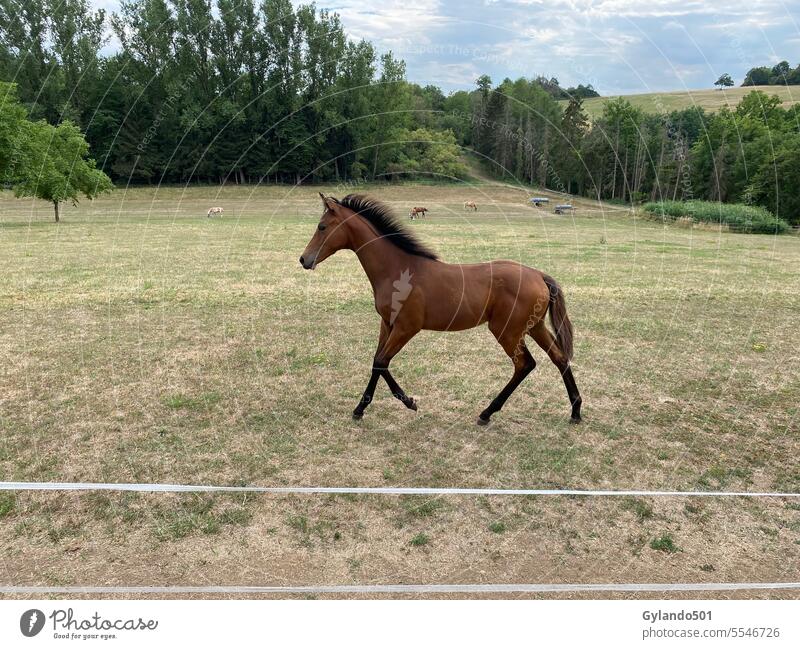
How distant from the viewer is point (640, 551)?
3.98 meters

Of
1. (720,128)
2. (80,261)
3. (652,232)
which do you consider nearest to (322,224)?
(80,261)

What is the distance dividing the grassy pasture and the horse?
1318 mm

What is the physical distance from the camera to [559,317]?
5.98 meters

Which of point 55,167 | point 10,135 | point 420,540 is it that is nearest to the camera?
point 420,540

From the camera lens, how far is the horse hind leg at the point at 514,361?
5867mm

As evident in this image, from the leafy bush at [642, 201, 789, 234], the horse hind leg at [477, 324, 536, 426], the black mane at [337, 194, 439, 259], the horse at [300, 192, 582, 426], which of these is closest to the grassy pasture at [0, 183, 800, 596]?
the horse hind leg at [477, 324, 536, 426]

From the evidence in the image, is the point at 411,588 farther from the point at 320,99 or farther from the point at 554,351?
the point at 320,99

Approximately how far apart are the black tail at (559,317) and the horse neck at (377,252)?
1713mm

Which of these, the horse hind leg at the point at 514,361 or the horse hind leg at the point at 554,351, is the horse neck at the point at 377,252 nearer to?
the horse hind leg at the point at 514,361

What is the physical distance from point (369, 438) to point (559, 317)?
2.71 meters

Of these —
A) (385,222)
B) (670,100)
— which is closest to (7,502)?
(385,222)

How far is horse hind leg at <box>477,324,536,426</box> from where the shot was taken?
5.87 meters

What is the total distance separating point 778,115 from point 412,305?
168 feet
